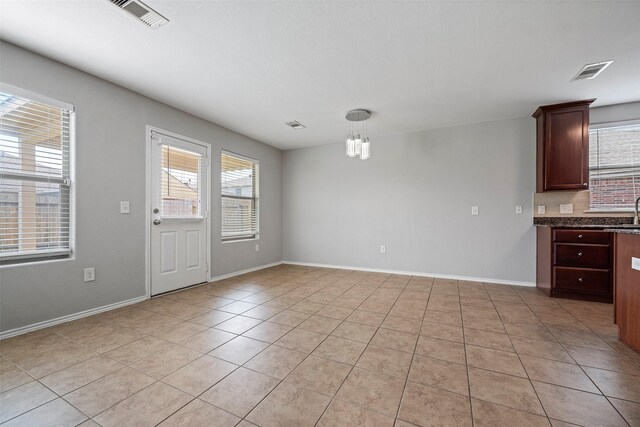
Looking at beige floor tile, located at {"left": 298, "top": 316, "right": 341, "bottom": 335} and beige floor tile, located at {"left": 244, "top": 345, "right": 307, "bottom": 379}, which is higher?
beige floor tile, located at {"left": 244, "top": 345, "right": 307, "bottom": 379}

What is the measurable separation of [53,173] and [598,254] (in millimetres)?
5933

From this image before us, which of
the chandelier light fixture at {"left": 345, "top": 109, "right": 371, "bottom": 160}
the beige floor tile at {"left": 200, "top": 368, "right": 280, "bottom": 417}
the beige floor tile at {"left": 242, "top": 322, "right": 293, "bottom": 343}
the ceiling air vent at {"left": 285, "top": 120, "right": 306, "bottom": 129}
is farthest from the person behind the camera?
the ceiling air vent at {"left": 285, "top": 120, "right": 306, "bottom": 129}

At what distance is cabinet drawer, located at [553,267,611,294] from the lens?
3100 mm

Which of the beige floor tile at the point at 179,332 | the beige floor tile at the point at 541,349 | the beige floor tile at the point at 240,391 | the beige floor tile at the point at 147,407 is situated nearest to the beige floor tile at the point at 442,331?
the beige floor tile at the point at 541,349

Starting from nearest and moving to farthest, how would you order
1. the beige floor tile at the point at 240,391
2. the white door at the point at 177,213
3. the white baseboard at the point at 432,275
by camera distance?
the beige floor tile at the point at 240,391 < the white door at the point at 177,213 < the white baseboard at the point at 432,275

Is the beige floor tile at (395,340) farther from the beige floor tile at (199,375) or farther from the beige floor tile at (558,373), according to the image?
the beige floor tile at (199,375)

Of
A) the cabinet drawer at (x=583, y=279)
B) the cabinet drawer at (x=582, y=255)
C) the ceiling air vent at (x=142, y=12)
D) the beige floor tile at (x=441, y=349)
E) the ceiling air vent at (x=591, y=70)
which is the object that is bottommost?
the beige floor tile at (x=441, y=349)

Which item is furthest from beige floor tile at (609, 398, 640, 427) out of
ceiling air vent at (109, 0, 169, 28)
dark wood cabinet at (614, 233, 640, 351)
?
ceiling air vent at (109, 0, 169, 28)

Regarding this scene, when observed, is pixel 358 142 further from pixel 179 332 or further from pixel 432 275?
pixel 179 332

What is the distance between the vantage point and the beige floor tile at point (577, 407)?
1.32 metres

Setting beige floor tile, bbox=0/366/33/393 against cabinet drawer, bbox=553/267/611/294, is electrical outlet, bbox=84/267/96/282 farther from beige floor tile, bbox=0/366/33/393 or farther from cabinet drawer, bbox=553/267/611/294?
cabinet drawer, bbox=553/267/611/294

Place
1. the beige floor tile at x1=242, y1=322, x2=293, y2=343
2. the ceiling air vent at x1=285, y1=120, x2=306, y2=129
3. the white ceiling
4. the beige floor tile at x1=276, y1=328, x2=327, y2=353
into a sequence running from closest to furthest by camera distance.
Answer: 1. the white ceiling
2. the beige floor tile at x1=276, y1=328, x2=327, y2=353
3. the beige floor tile at x1=242, y1=322, x2=293, y2=343
4. the ceiling air vent at x1=285, y1=120, x2=306, y2=129

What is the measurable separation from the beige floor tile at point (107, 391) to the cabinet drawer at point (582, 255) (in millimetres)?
4377

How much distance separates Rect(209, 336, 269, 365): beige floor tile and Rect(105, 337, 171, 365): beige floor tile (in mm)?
454
